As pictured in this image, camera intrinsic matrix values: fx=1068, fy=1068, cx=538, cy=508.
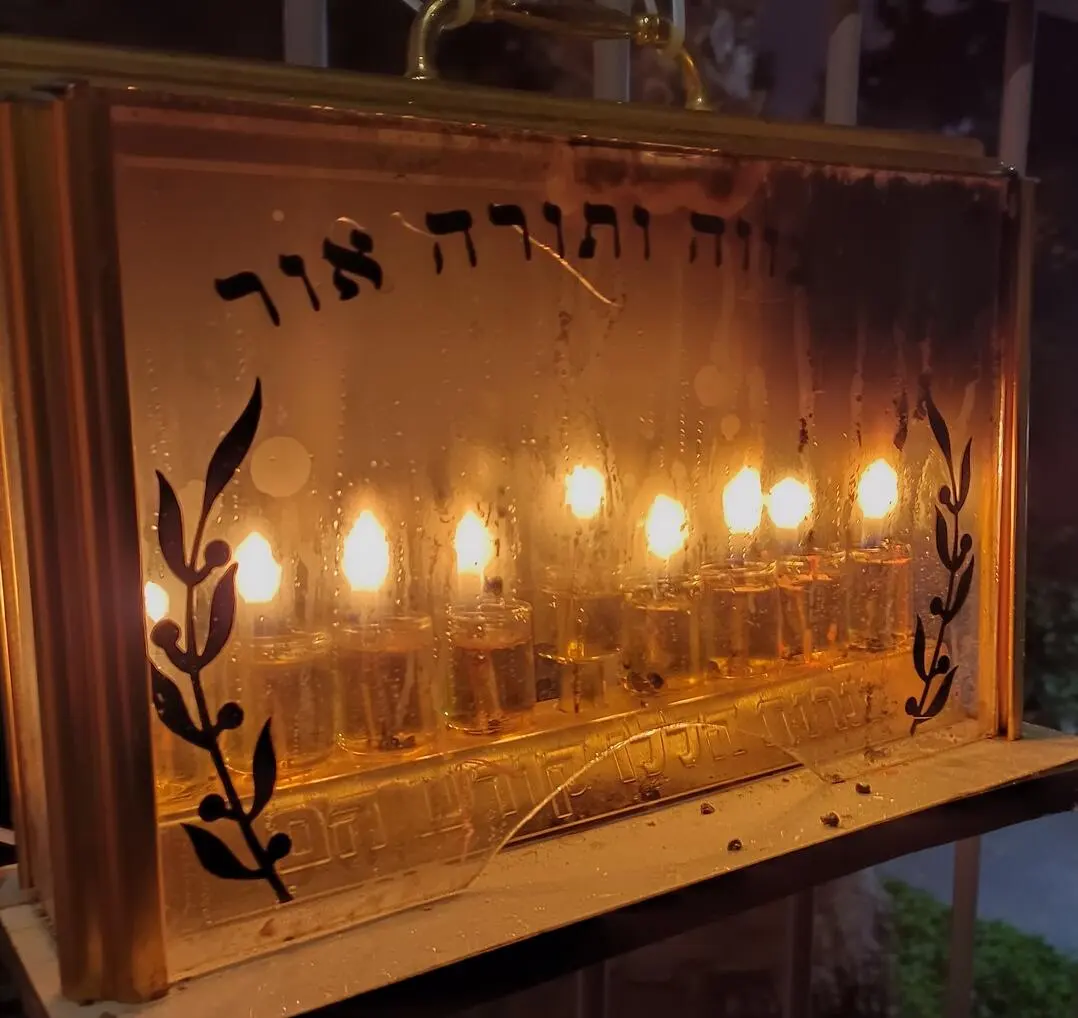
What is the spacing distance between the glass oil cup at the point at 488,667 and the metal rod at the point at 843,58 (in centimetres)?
76

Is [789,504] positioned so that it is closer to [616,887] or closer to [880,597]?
[880,597]

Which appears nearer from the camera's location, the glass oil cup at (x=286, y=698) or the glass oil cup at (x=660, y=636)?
the glass oil cup at (x=286, y=698)

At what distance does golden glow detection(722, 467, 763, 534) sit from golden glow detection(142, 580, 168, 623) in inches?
17.3

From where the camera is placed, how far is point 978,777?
0.88 m

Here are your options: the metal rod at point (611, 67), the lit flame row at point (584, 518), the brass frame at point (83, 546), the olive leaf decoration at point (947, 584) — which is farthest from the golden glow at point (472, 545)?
the metal rod at point (611, 67)

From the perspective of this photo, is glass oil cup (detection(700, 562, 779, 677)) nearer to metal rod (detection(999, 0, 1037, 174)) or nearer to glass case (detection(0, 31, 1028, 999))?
glass case (detection(0, 31, 1028, 999))

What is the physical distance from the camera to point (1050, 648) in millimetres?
1369

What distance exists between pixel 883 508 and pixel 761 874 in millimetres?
331

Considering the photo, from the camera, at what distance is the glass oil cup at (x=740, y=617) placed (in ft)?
2.85

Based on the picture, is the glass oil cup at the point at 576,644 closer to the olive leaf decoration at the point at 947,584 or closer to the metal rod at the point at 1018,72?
the olive leaf decoration at the point at 947,584

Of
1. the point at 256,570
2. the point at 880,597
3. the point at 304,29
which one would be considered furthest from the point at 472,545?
the point at 304,29

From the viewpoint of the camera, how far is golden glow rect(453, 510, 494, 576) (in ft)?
2.44

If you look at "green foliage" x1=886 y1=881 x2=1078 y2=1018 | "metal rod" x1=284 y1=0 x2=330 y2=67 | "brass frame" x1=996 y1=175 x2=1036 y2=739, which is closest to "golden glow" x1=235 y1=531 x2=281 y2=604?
"metal rod" x1=284 y1=0 x2=330 y2=67

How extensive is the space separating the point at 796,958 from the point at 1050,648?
51 centimetres
